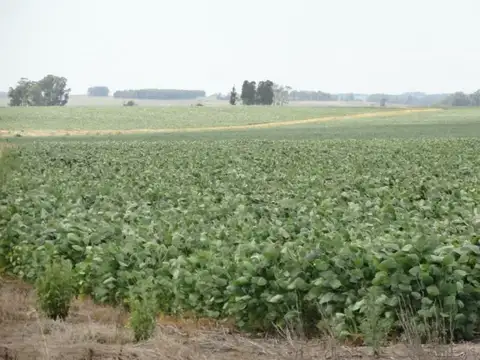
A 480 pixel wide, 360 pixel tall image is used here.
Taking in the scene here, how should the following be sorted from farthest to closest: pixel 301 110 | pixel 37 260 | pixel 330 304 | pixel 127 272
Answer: pixel 301 110
pixel 37 260
pixel 127 272
pixel 330 304

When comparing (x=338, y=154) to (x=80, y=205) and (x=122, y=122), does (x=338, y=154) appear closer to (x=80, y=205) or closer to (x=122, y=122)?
(x=80, y=205)

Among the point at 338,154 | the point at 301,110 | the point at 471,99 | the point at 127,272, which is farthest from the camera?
the point at 471,99

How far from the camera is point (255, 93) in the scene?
463ft

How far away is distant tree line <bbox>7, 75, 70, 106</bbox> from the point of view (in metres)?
95.3

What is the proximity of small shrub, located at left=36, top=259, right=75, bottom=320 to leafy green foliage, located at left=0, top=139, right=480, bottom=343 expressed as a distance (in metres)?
0.53

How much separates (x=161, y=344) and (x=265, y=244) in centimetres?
215

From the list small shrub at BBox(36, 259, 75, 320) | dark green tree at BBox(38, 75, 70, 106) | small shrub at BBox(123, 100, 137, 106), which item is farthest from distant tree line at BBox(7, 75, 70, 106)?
small shrub at BBox(36, 259, 75, 320)

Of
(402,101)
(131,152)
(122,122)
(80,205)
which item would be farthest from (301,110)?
(80,205)

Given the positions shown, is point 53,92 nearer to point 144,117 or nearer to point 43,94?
point 43,94

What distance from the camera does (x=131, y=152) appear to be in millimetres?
32250

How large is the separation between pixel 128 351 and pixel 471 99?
149 metres

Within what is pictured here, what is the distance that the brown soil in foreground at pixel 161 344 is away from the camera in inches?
260

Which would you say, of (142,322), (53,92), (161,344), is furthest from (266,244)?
(53,92)

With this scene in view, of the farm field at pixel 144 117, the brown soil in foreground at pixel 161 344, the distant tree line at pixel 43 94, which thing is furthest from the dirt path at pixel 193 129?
the brown soil in foreground at pixel 161 344
